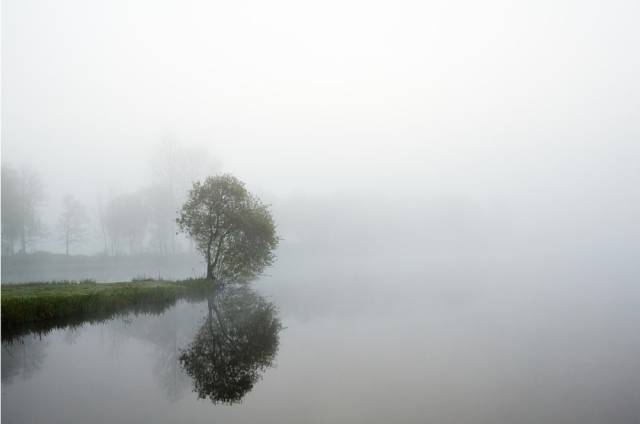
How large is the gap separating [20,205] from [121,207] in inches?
891

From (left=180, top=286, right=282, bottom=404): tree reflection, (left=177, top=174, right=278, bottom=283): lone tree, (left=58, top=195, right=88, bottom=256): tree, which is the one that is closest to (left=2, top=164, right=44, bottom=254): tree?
(left=58, top=195, right=88, bottom=256): tree

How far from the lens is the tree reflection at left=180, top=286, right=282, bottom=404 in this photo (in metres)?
12.5

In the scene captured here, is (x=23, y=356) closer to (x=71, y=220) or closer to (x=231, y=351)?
(x=231, y=351)

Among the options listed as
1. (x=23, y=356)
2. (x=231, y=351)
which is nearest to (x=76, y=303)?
(x=23, y=356)

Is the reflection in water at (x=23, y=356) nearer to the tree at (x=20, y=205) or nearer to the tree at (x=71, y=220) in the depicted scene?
the tree at (x=20, y=205)

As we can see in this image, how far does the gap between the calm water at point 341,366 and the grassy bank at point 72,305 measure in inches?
80.3

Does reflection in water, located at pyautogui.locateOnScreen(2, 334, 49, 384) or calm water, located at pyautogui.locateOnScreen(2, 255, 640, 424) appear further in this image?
reflection in water, located at pyautogui.locateOnScreen(2, 334, 49, 384)

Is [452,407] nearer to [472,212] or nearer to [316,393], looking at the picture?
[316,393]

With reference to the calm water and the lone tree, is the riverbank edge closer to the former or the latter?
the calm water

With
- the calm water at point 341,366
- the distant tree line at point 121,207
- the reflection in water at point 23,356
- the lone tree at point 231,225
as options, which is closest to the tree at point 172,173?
the distant tree line at point 121,207

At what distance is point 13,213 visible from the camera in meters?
68.4

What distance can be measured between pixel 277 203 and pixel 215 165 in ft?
121

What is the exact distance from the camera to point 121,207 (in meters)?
91.7

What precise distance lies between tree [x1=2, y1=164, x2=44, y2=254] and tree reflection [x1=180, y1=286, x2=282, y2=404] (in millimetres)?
65348
